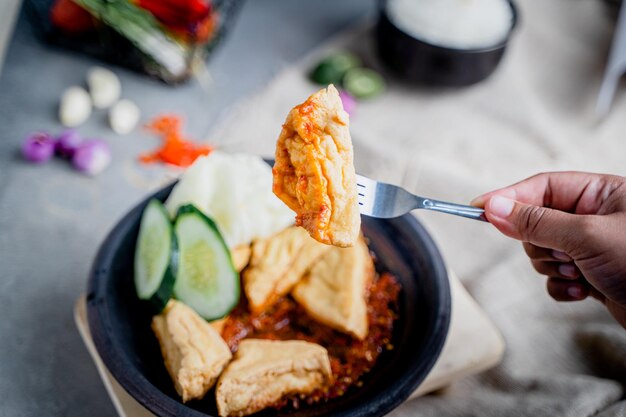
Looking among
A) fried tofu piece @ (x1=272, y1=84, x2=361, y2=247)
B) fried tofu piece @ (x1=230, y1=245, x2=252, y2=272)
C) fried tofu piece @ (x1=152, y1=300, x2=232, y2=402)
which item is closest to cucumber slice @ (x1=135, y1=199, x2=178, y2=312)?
fried tofu piece @ (x1=152, y1=300, x2=232, y2=402)

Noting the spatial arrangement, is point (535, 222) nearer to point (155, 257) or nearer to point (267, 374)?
point (267, 374)

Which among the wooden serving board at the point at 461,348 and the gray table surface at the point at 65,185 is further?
the gray table surface at the point at 65,185

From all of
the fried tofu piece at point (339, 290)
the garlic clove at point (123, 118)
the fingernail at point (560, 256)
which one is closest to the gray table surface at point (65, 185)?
the garlic clove at point (123, 118)

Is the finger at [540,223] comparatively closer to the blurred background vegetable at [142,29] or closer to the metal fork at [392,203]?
the metal fork at [392,203]

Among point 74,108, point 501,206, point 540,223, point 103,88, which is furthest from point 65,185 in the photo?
point 540,223

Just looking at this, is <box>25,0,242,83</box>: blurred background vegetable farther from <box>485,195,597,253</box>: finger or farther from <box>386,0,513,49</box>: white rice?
<box>485,195,597,253</box>: finger

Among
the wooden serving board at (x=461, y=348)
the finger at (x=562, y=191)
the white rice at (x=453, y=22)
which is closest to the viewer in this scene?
the finger at (x=562, y=191)
